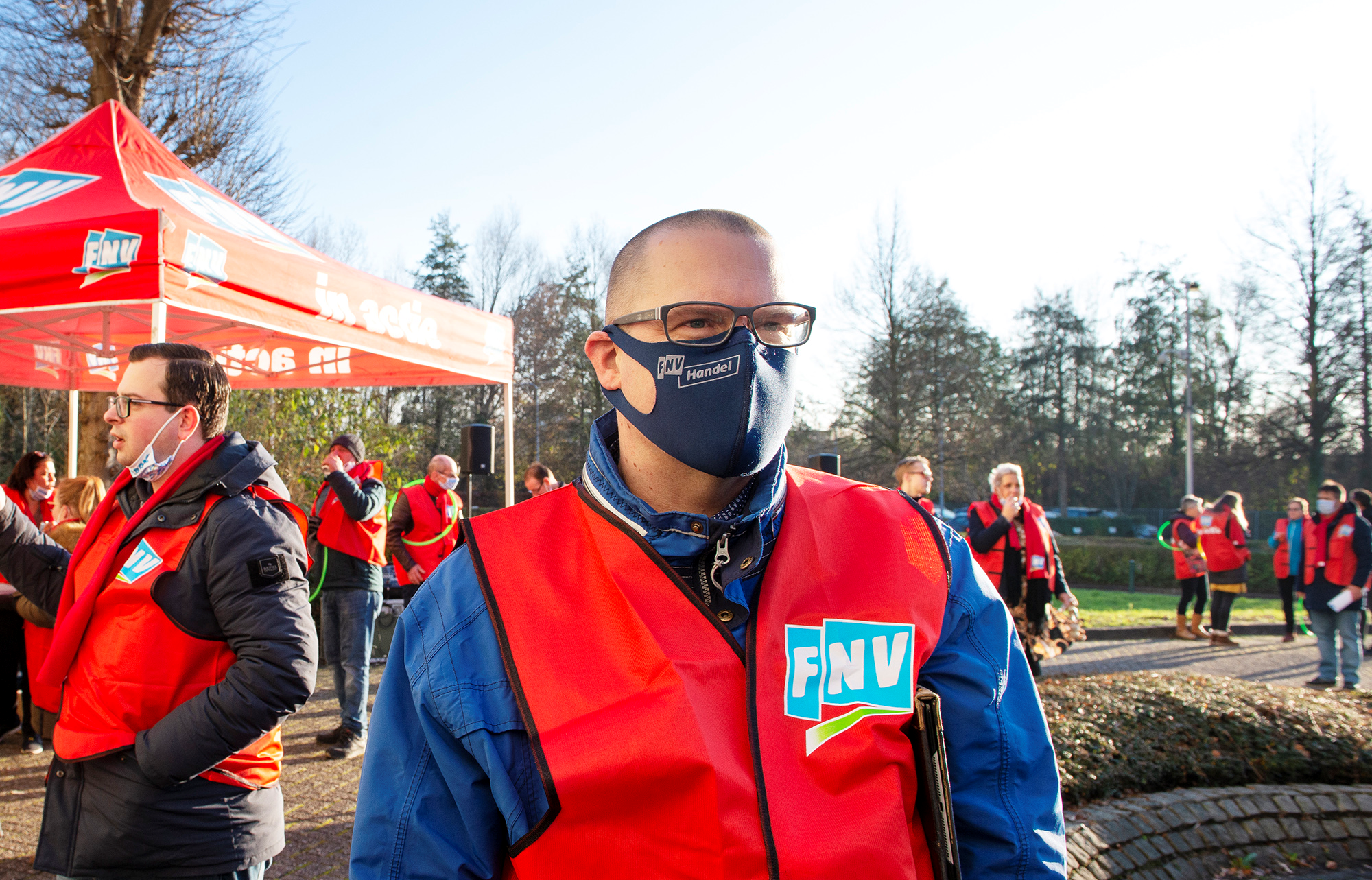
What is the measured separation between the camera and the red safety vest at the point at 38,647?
235cm

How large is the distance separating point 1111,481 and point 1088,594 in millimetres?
24803

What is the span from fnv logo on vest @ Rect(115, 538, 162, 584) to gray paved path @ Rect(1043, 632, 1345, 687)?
9151 millimetres

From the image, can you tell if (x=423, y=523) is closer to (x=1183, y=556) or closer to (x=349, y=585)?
(x=349, y=585)

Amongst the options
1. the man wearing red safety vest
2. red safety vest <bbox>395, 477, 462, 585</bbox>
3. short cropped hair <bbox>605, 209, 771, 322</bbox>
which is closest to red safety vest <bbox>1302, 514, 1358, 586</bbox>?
red safety vest <bbox>395, 477, 462, 585</bbox>

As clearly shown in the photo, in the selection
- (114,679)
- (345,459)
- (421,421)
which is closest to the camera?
(114,679)

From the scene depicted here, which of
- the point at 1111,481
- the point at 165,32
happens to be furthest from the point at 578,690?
the point at 1111,481

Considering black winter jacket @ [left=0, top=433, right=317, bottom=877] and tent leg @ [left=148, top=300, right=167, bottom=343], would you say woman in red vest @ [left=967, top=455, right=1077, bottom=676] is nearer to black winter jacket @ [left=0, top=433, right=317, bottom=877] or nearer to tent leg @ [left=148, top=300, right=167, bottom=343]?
tent leg @ [left=148, top=300, right=167, bottom=343]

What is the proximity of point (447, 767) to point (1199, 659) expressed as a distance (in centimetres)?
1194

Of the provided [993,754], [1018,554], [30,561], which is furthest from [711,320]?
[1018,554]

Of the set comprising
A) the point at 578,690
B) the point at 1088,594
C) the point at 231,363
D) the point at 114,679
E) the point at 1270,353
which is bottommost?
the point at 1088,594

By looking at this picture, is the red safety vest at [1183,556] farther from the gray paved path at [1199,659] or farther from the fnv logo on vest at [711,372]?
the fnv logo on vest at [711,372]

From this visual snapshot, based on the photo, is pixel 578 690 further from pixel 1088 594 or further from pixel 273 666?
pixel 1088 594

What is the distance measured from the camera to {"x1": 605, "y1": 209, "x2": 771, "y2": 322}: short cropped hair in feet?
5.00

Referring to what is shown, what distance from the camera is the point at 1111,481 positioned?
4325 centimetres
